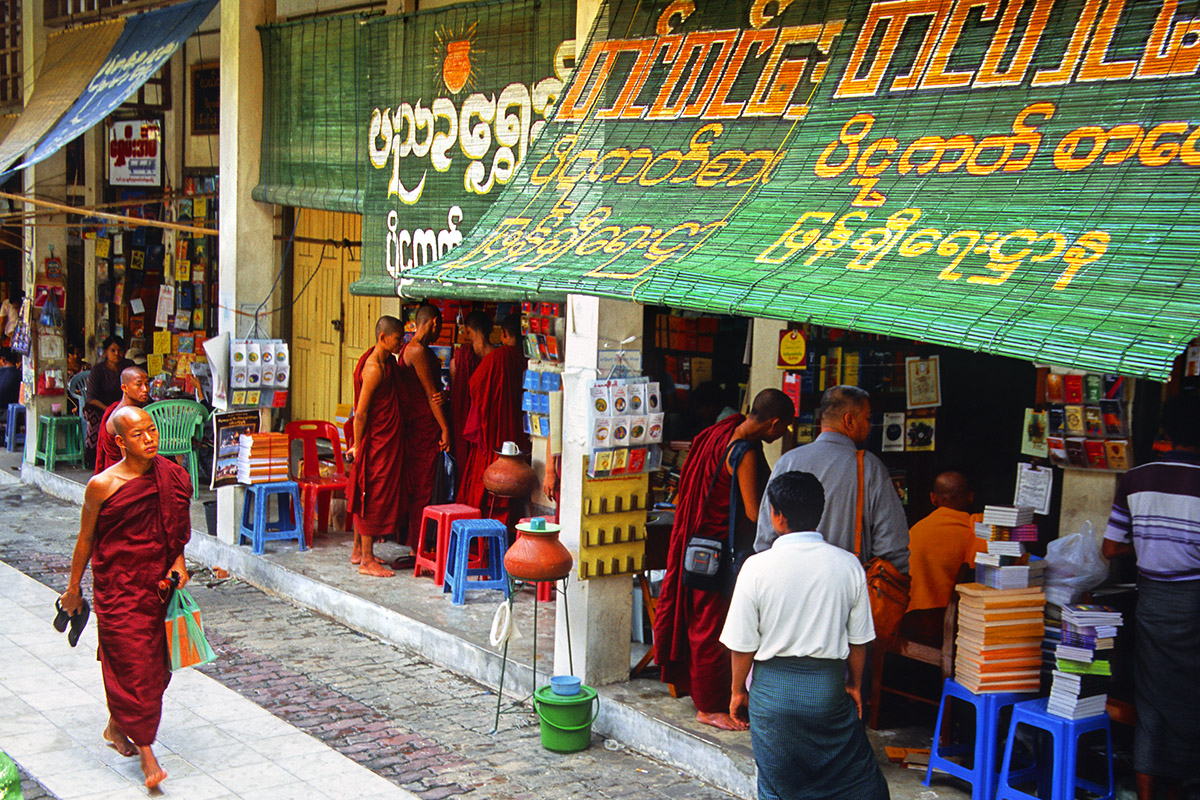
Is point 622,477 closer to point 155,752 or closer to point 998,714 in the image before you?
point 998,714

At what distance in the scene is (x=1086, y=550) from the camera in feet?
17.8

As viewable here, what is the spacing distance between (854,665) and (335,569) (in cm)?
553

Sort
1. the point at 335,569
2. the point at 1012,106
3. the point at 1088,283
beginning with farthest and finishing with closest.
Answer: the point at 335,569
the point at 1012,106
the point at 1088,283

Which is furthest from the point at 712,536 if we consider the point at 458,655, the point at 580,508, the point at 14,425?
the point at 14,425

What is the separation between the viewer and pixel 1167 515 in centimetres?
501

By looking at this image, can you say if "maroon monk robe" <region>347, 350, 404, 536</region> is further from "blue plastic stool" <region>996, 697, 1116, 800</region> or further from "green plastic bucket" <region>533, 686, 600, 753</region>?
"blue plastic stool" <region>996, 697, 1116, 800</region>

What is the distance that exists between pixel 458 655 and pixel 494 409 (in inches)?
89.4

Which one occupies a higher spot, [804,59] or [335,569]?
[804,59]

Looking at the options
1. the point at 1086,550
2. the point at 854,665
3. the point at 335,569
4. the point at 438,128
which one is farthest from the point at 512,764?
the point at 438,128

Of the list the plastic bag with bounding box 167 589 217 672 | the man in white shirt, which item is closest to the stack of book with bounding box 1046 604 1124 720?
the man in white shirt

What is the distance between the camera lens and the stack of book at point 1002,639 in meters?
5.22

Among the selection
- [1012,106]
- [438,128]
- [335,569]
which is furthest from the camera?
[335,569]

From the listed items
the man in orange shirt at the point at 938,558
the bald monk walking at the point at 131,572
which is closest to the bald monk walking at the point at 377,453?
the bald monk walking at the point at 131,572

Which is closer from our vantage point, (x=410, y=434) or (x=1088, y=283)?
(x=1088, y=283)
